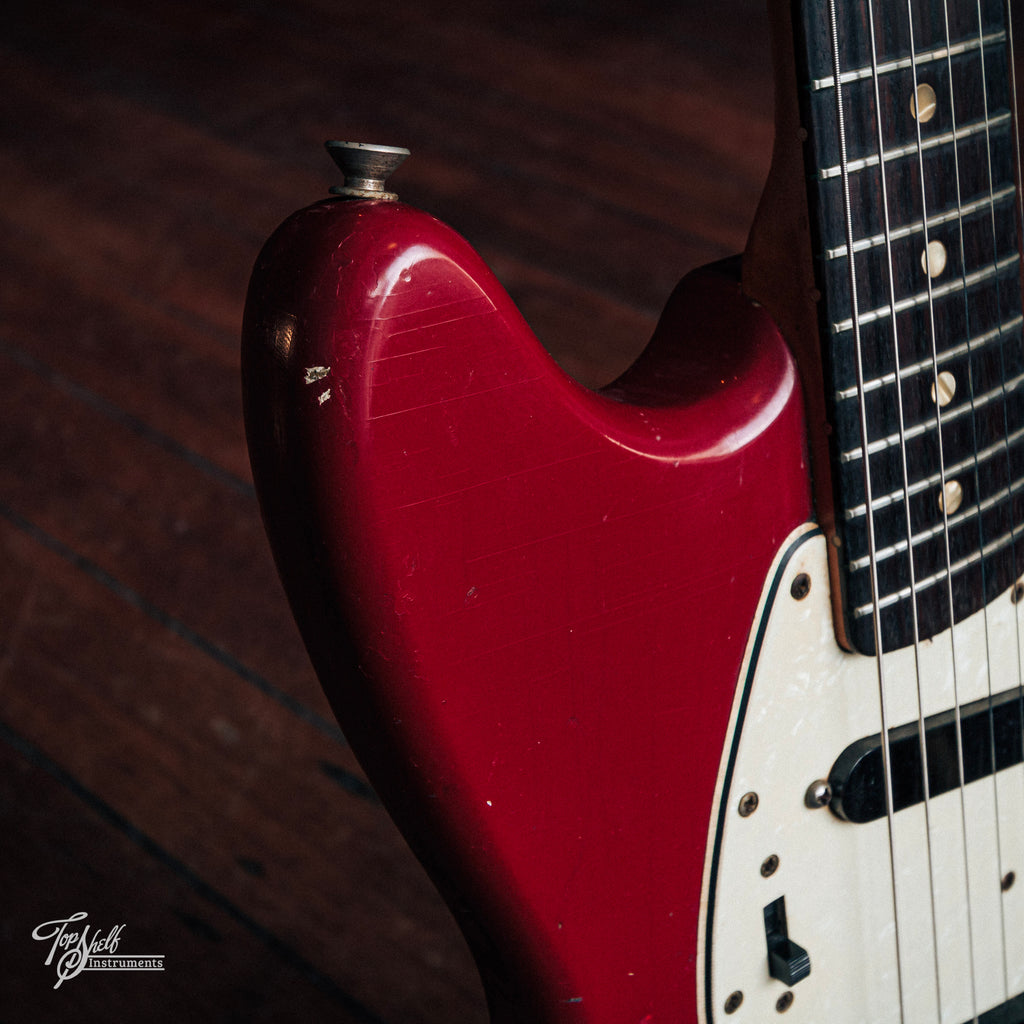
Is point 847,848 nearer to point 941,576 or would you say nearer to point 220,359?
point 941,576

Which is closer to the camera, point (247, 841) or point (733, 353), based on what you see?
point (733, 353)

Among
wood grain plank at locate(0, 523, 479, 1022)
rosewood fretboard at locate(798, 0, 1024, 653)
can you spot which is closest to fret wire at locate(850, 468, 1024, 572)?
A: rosewood fretboard at locate(798, 0, 1024, 653)

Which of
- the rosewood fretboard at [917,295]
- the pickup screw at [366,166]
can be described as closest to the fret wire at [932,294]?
the rosewood fretboard at [917,295]

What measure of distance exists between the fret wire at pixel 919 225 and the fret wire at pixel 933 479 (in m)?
0.08

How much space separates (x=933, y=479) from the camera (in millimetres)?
416

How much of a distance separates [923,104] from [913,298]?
0.06 meters

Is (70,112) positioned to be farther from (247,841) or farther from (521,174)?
(247,841)

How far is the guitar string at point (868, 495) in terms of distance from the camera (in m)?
0.36

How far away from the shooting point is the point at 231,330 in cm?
133

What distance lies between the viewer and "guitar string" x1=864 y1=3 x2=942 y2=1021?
14.6 inches

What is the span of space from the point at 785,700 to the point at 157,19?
1.98 metres

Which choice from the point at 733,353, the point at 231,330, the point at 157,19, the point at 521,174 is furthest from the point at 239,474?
the point at 157,19

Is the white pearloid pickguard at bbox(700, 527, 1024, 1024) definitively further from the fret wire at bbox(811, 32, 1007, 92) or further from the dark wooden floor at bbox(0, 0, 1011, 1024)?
the dark wooden floor at bbox(0, 0, 1011, 1024)

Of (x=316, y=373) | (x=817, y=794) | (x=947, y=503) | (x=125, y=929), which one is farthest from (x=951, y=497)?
(x=125, y=929)
